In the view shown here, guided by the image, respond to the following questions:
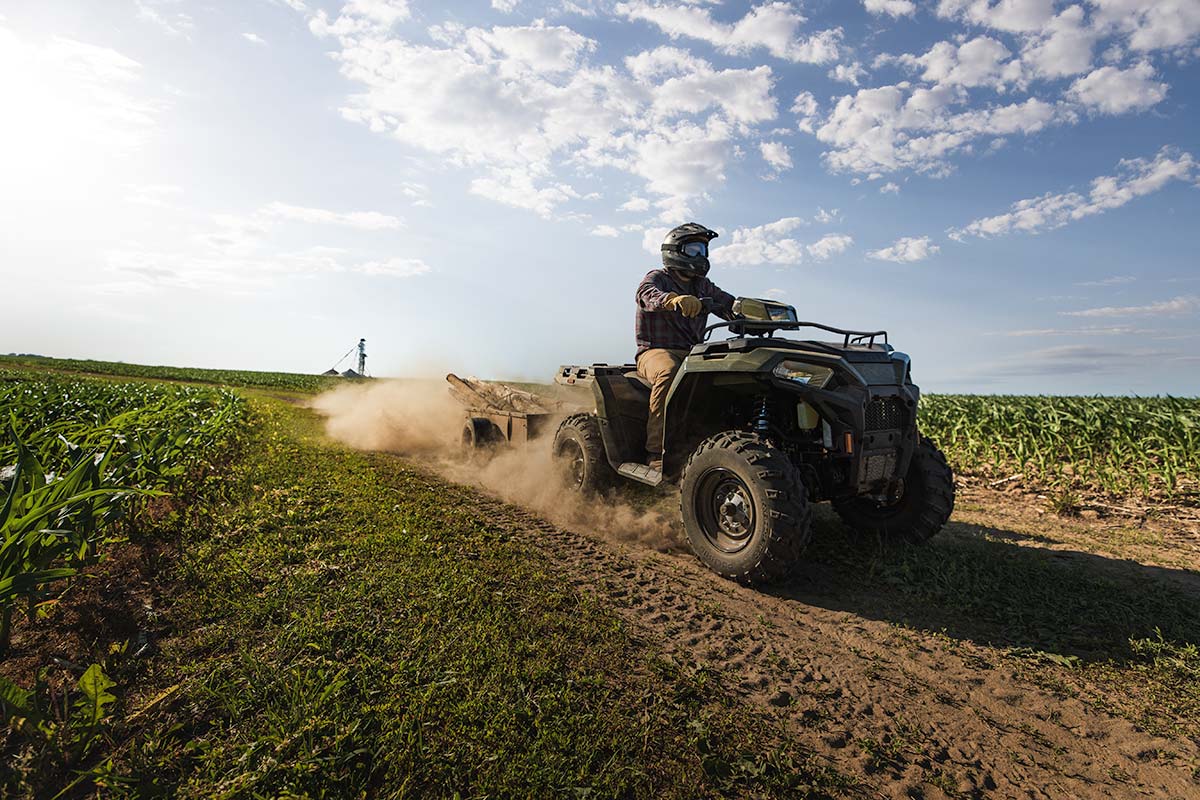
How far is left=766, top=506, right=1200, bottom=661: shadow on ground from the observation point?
3.79 m

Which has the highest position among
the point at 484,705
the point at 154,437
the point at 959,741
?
the point at 154,437

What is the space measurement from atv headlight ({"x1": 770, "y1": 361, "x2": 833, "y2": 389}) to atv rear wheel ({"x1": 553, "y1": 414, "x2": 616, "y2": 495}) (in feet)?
7.37

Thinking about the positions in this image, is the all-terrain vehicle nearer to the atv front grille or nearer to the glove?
the atv front grille

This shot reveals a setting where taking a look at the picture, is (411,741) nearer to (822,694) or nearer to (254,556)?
(822,694)

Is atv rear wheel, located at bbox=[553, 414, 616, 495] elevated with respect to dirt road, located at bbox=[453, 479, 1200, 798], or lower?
elevated

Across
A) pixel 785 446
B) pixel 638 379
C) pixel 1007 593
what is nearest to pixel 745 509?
pixel 785 446

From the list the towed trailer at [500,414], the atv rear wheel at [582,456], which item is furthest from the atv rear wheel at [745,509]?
the towed trailer at [500,414]

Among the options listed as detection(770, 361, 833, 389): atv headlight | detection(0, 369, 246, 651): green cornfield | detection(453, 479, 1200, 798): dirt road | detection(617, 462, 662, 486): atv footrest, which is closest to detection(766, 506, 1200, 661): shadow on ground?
detection(453, 479, 1200, 798): dirt road

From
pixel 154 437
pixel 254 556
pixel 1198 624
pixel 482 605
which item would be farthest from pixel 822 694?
pixel 154 437

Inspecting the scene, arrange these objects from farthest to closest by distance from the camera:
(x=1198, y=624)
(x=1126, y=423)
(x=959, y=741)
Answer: (x=1126, y=423) → (x=1198, y=624) → (x=959, y=741)

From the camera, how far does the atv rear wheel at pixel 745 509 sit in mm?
3955

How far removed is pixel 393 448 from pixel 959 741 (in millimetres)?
9328

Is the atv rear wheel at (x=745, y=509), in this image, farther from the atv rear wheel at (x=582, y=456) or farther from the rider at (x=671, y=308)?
the atv rear wheel at (x=582, y=456)

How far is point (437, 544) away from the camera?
4.74 metres
